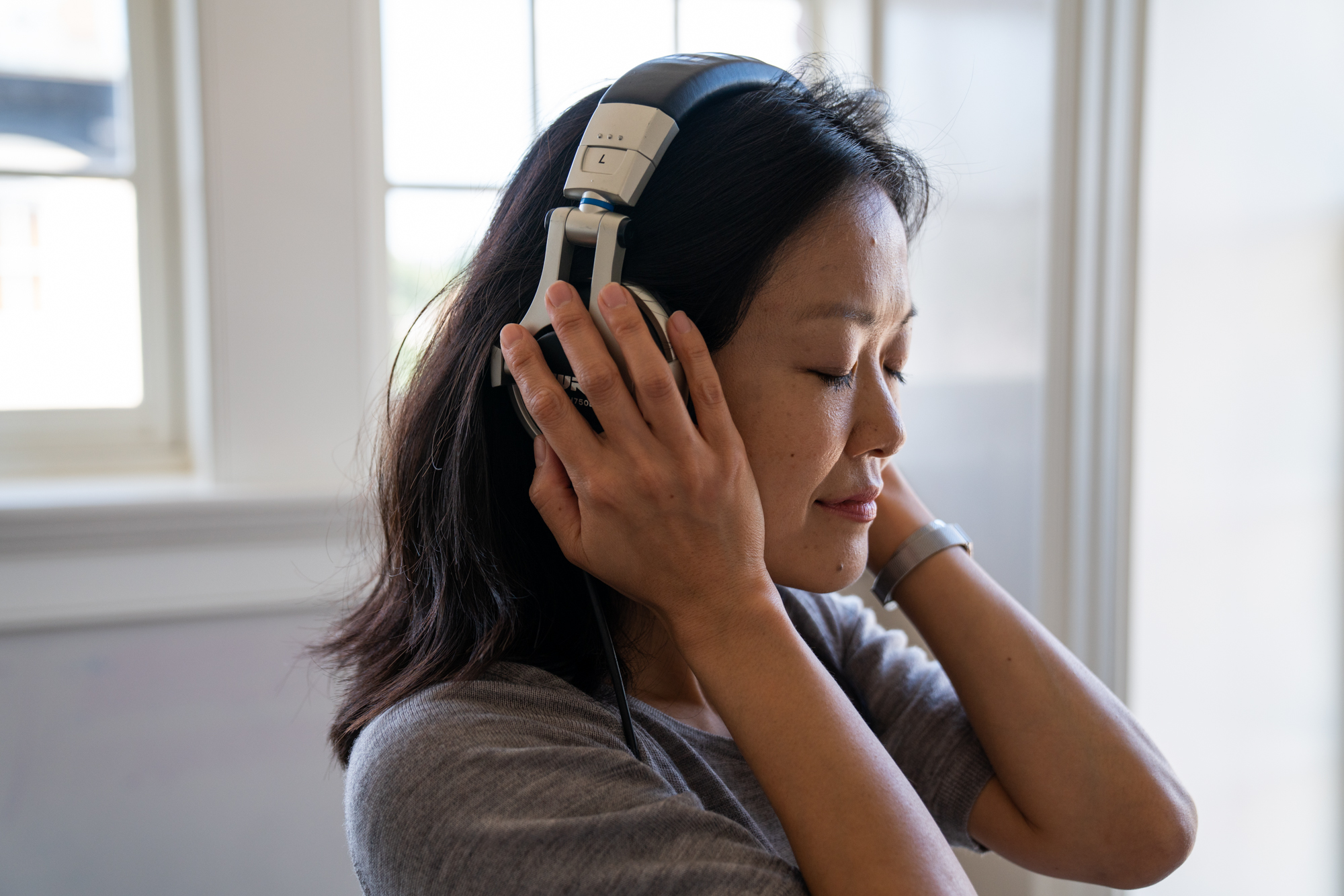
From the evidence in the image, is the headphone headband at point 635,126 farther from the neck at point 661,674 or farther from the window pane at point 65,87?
the window pane at point 65,87

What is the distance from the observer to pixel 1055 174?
1.21 metres

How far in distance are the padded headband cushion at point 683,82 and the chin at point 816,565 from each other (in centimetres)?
38

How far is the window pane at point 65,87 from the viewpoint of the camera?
57.8 inches

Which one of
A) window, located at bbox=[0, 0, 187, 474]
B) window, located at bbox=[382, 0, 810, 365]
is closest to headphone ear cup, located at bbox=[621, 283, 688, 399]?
window, located at bbox=[382, 0, 810, 365]

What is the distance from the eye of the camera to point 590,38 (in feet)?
5.65

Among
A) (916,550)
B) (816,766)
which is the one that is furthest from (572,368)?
(916,550)

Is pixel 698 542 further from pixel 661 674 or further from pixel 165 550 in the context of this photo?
pixel 165 550

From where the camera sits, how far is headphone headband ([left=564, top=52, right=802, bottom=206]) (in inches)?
26.2

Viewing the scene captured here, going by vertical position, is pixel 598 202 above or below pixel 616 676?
above

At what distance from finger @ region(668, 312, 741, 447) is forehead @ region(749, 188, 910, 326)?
92 mm

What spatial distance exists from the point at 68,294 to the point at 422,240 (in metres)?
0.60

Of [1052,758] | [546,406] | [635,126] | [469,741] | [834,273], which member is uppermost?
[635,126]

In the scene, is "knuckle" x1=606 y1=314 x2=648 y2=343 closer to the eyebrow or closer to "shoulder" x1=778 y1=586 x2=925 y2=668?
the eyebrow

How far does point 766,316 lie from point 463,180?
1109 millimetres
